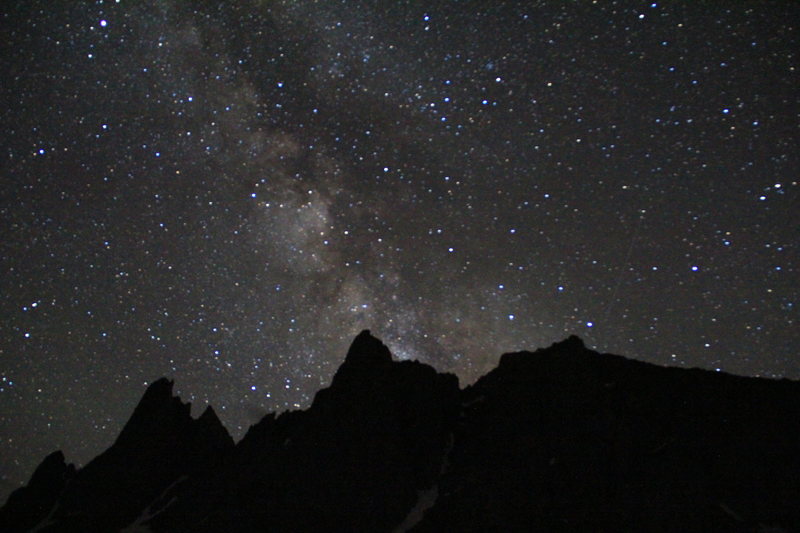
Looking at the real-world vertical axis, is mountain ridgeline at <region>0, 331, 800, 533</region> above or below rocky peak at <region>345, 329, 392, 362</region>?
below

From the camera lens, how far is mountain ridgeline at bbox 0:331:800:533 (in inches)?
1085

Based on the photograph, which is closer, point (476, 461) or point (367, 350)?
point (476, 461)

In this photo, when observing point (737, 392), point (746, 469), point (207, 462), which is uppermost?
point (207, 462)

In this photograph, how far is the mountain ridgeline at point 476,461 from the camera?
2756 cm

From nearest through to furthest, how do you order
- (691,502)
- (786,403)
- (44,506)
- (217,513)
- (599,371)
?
(691,502), (786,403), (217,513), (599,371), (44,506)

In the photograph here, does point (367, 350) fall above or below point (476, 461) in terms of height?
above

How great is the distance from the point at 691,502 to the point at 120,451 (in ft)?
155

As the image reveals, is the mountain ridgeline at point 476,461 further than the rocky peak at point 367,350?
No

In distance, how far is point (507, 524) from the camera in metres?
27.0

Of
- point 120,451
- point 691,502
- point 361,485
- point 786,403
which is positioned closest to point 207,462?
point 120,451

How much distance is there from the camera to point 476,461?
1344 inches

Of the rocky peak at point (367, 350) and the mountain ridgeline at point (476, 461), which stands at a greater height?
the rocky peak at point (367, 350)

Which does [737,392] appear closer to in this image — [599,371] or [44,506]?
[599,371]

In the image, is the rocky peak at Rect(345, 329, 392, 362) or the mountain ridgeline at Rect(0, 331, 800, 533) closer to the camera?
the mountain ridgeline at Rect(0, 331, 800, 533)
